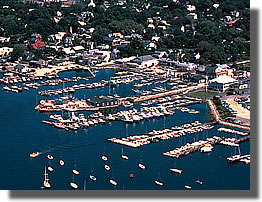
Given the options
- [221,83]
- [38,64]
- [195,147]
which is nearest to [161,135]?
[195,147]

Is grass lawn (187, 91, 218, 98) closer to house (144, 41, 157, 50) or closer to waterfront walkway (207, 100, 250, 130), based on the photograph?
waterfront walkway (207, 100, 250, 130)

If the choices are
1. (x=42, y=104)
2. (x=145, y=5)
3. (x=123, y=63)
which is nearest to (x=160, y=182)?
(x=42, y=104)

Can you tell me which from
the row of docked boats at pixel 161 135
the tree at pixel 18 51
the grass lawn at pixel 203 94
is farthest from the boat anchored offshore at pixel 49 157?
the tree at pixel 18 51

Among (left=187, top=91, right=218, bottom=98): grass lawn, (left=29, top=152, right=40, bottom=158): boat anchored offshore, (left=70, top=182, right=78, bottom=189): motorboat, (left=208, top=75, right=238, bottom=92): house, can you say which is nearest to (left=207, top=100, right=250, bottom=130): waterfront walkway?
(left=187, top=91, right=218, bottom=98): grass lawn

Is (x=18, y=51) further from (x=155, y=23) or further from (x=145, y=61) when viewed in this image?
(x=155, y=23)

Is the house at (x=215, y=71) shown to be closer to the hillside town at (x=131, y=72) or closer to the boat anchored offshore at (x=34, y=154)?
the hillside town at (x=131, y=72)
